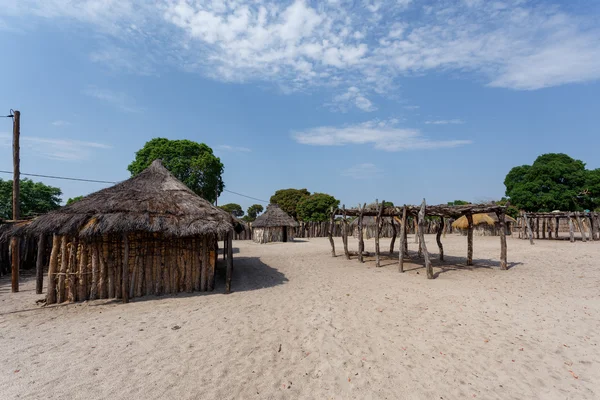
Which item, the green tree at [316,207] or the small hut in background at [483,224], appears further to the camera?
the green tree at [316,207]

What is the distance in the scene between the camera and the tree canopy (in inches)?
1167

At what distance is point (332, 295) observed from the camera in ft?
27.0

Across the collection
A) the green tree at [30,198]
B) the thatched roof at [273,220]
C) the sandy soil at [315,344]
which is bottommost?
the sandy soil at [315,344]

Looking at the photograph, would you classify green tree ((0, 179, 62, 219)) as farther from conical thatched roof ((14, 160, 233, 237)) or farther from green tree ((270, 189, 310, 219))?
green tree ((270, 189, 310, 219))

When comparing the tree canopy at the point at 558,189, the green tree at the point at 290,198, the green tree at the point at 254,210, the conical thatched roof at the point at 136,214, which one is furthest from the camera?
the green tree at the point at 254,210

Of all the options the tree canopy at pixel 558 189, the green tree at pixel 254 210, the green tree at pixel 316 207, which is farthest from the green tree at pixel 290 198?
the tree canopy at pixel 558 189

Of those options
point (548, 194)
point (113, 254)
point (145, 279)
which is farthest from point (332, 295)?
point (548, 194)

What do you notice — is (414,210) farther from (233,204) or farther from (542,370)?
(233,204)

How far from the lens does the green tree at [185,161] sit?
83.3ft

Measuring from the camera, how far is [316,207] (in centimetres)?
3828

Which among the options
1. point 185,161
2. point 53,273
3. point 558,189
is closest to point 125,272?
point 53,273

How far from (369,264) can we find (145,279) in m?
8.99

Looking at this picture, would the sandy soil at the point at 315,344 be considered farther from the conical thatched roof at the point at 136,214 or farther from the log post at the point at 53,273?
the conical thatched roof at the point at 136,214

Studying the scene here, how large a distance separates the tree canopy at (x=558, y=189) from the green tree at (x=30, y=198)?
40.7 m
